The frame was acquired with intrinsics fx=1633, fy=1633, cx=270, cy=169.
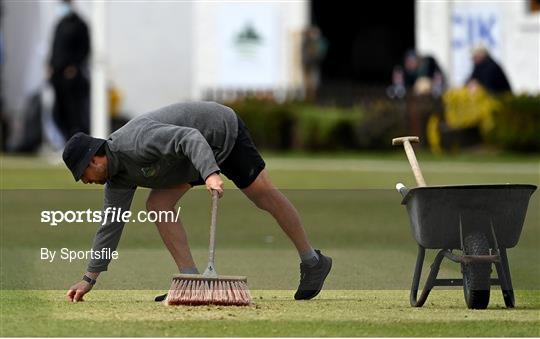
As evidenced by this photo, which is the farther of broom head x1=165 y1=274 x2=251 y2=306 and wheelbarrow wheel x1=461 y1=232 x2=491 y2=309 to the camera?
wheelbarrow wheel x1=461 y1=232 x2=491 y2=309

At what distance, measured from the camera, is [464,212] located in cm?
862

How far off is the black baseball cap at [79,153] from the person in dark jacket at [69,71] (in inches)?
650

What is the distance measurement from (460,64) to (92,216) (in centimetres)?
2199

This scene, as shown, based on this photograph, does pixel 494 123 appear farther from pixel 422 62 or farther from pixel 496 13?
pixel 496 13

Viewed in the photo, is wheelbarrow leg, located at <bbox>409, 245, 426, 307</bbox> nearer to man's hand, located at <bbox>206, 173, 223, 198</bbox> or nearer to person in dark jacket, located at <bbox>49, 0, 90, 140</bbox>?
man's hand, located at <bbox>206, 173, 223, 198</bbox>

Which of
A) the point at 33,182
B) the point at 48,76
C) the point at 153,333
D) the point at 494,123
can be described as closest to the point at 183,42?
the point at 48,76

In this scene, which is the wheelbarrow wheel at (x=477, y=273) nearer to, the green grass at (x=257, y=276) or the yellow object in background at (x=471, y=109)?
the green grass at (x=257, y=276)

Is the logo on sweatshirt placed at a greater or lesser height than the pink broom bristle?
greater

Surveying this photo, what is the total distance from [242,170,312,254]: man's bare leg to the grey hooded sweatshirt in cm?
29

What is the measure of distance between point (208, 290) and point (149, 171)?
0.71m

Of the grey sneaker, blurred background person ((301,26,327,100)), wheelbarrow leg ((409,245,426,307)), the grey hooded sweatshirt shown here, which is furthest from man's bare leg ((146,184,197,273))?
blurred background person ((301,26,327,100))

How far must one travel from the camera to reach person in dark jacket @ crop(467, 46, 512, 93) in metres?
26.6

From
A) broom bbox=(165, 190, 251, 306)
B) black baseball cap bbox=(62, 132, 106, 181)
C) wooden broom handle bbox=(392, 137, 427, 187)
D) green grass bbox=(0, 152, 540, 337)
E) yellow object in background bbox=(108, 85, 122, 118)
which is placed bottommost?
yellow object in background bbox=(108, 85, 122, 118)

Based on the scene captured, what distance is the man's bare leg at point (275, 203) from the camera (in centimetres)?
899
